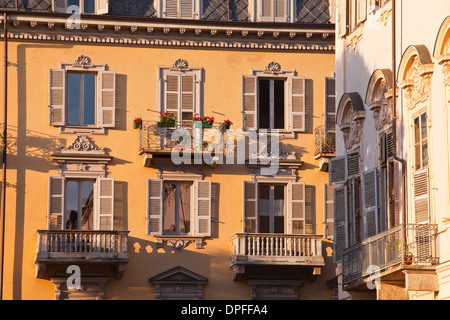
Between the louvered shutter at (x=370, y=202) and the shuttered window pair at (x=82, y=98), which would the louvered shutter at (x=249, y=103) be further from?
the louvered shutter at (x=370, y=202)

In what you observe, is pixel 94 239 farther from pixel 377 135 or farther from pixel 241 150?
pixel 377 135

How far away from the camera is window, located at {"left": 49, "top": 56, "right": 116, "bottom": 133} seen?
3525 cm

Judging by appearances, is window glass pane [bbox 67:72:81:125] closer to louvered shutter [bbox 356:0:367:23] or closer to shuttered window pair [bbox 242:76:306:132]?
shuttered window pair [bbox 242:76:306:132]

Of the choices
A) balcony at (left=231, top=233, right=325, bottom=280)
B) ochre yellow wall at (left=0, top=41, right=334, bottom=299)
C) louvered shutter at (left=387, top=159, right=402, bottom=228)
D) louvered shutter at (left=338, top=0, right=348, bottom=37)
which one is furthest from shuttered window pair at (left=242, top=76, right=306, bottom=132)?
louvered shutter at (left=387, top=159, right=402, bottom=228)

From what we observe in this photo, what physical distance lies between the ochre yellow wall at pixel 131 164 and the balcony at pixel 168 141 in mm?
565

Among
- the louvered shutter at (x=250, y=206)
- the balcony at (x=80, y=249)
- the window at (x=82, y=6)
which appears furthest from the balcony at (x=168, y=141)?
the window at (x=82, y=6)

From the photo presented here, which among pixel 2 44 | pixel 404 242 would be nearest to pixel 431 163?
pixel 404 242

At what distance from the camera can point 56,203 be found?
34.8 metres

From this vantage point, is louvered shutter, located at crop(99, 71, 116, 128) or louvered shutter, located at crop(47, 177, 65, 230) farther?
louvered shutter, located at crop(99, 71, 116, 128)

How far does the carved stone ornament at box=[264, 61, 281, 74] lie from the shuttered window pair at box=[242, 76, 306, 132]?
1.00 feet

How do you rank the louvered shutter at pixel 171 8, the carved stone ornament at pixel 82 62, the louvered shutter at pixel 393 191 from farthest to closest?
the louvered shutter at pixel 171 8 → the carved stone ornament at pixel 82 62 → the louvered shutter at pixel 393 191

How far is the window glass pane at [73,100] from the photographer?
3562cm

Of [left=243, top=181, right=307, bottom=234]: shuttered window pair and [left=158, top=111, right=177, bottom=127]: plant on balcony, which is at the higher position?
[left=158, top=111, right=177, bottom=127]: plant on balcony

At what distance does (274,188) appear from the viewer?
119ft
